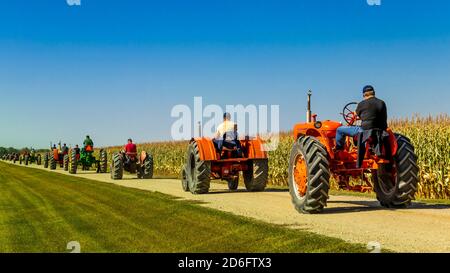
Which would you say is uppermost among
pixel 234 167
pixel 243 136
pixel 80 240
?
pixel 243 136

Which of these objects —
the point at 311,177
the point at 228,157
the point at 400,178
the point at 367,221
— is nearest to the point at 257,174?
the point at 228,157

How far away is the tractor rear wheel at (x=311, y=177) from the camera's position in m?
9.27

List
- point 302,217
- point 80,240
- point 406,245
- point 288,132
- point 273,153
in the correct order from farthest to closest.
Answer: point 288,132 < point 273,153 < point 302,217 < point 80,240 < point 406,245

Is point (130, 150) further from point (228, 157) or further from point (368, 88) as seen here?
point (368, 88)

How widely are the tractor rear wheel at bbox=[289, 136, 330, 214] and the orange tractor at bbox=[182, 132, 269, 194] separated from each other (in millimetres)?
4840

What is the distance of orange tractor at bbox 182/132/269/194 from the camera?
48.4ft

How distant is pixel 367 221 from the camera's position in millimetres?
8539

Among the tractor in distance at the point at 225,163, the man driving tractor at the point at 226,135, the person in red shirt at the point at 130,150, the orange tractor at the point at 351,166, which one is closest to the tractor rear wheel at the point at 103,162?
the person in red shirt at the point at 130,150

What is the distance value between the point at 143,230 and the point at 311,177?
10.4 feet

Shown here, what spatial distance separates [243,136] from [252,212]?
5728 millimetres

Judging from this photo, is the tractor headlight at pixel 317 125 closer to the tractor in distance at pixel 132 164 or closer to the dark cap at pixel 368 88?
the dark cap at pixel 368 88
